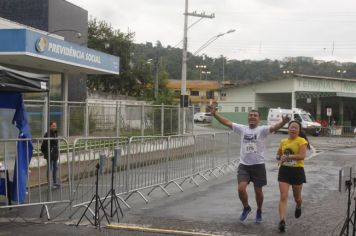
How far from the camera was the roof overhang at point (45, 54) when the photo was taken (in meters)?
19.9

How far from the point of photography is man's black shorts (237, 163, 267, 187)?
9.21 metres

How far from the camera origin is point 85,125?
18.9m

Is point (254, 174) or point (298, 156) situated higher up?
point (298, 156)

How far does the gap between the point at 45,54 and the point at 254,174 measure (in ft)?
44.4

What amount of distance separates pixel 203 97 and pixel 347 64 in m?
33.3

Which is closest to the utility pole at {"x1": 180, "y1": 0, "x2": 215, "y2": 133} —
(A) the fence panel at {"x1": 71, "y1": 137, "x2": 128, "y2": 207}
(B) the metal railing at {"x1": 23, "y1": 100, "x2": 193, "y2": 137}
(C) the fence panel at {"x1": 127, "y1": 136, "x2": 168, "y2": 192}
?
(B) the metal railing at {"x1": 23, "y1": 100, "x2": 193, "y2": 137}

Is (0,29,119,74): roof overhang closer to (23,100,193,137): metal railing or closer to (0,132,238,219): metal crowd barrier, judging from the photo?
(23,100,193,137): metal railing

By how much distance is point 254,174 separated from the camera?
9250 millimetres

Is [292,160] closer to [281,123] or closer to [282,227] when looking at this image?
[281,123]

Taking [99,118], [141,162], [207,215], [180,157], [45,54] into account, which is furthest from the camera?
[45,54]

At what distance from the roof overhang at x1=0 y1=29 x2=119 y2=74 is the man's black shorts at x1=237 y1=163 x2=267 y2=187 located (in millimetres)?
12531

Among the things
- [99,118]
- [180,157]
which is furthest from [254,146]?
[99,118]

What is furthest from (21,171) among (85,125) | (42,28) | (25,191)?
(42,28)

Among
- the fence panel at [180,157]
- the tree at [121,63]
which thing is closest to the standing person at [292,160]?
the fence panel at [180,157]
